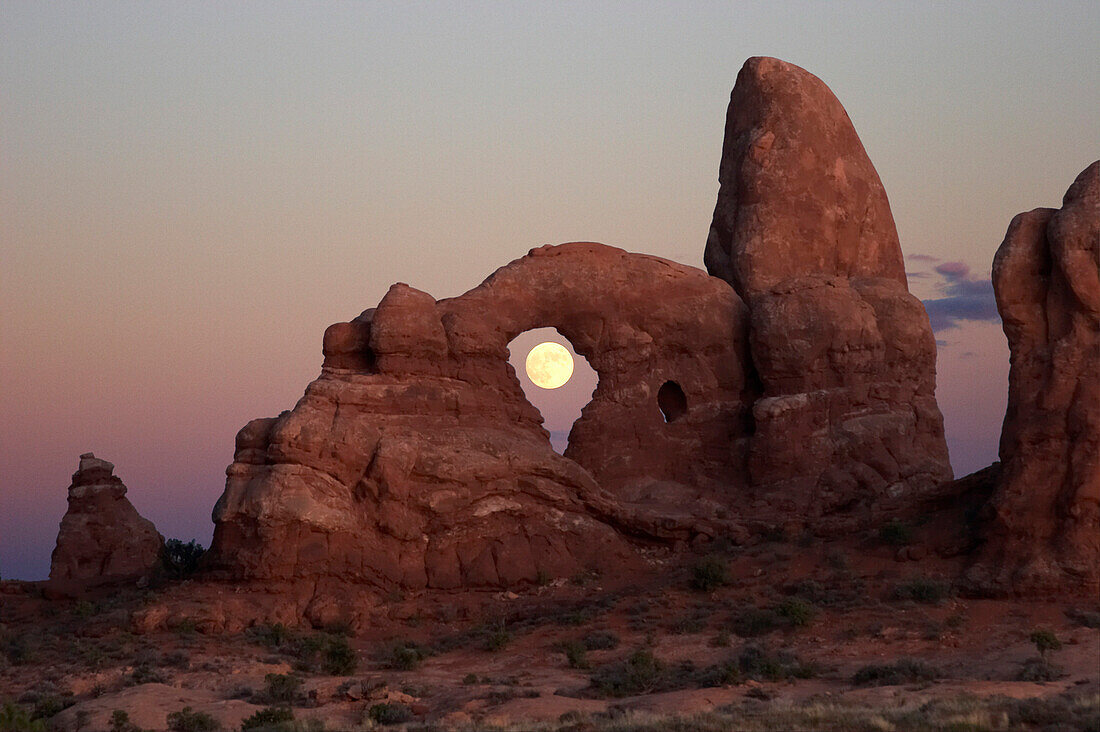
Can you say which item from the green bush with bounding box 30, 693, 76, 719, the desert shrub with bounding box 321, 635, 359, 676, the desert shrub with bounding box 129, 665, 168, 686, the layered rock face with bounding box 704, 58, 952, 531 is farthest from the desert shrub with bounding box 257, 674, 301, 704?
the layered rock face with bounding box 704, 58, 952, 531

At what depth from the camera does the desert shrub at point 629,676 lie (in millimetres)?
21891

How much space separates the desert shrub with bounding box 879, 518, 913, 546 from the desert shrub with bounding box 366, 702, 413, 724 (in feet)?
35.7

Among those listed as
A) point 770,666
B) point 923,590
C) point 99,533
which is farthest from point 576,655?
point 99,533

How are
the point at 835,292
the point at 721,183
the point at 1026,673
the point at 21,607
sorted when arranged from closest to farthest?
1. the point at 1026,673
2. the point at 21,607
3. the point at 835,292
4. the point at 721,183

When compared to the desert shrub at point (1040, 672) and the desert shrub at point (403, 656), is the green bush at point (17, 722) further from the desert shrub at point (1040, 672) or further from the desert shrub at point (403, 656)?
the desert shrub at point (1040, 672)

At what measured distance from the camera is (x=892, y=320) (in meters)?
34.4

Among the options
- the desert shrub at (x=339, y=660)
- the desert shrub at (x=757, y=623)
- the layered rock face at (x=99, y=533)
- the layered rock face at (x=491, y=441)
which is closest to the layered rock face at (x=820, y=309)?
the layered rock face at (x=491, y=441)

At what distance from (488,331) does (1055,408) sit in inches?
492

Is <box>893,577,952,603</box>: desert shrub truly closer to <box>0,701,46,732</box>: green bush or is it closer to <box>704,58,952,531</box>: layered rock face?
<box>704,58,952,531</box>: layered rock face

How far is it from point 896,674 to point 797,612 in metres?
4.21

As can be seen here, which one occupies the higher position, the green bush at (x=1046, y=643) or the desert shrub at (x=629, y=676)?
the desert shrub at (x=629, y=676)

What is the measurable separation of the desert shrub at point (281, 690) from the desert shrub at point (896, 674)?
28.4 feet

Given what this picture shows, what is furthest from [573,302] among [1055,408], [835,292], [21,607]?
[21,607]

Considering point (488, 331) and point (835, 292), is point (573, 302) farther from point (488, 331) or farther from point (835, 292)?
point (835, 292)
